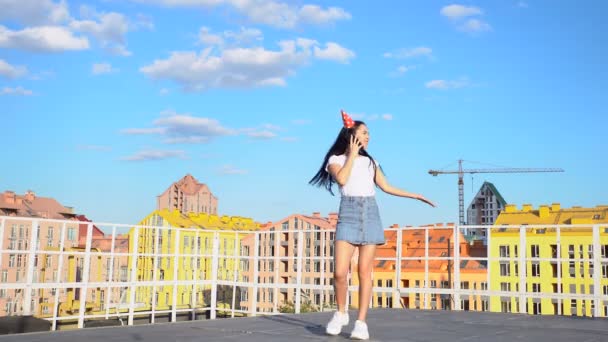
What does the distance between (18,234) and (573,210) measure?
68.8 m

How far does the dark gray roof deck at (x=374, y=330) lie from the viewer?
409cm

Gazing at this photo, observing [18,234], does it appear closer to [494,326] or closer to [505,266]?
[505,266]

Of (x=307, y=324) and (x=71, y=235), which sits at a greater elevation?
(x=71, y=235)

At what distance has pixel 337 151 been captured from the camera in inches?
166

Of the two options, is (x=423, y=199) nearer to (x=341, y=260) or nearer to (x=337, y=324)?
(x=341, y=260)

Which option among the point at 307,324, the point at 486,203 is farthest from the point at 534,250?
the point at 486,203

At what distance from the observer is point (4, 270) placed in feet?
243

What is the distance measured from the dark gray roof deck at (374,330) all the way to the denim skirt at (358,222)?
651 millimetres

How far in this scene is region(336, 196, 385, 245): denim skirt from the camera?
3971 millimetres

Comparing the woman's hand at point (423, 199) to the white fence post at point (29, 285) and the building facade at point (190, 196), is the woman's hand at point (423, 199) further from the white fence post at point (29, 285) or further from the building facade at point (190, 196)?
the building facade at point (190, 196)

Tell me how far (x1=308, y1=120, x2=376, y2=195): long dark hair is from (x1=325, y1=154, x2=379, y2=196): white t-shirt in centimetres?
6

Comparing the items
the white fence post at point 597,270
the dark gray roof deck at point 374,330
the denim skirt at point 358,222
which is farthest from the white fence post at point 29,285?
the white fence post at point 597,270

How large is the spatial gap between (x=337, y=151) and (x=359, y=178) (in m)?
0.28

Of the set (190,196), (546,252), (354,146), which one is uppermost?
(190,196)
